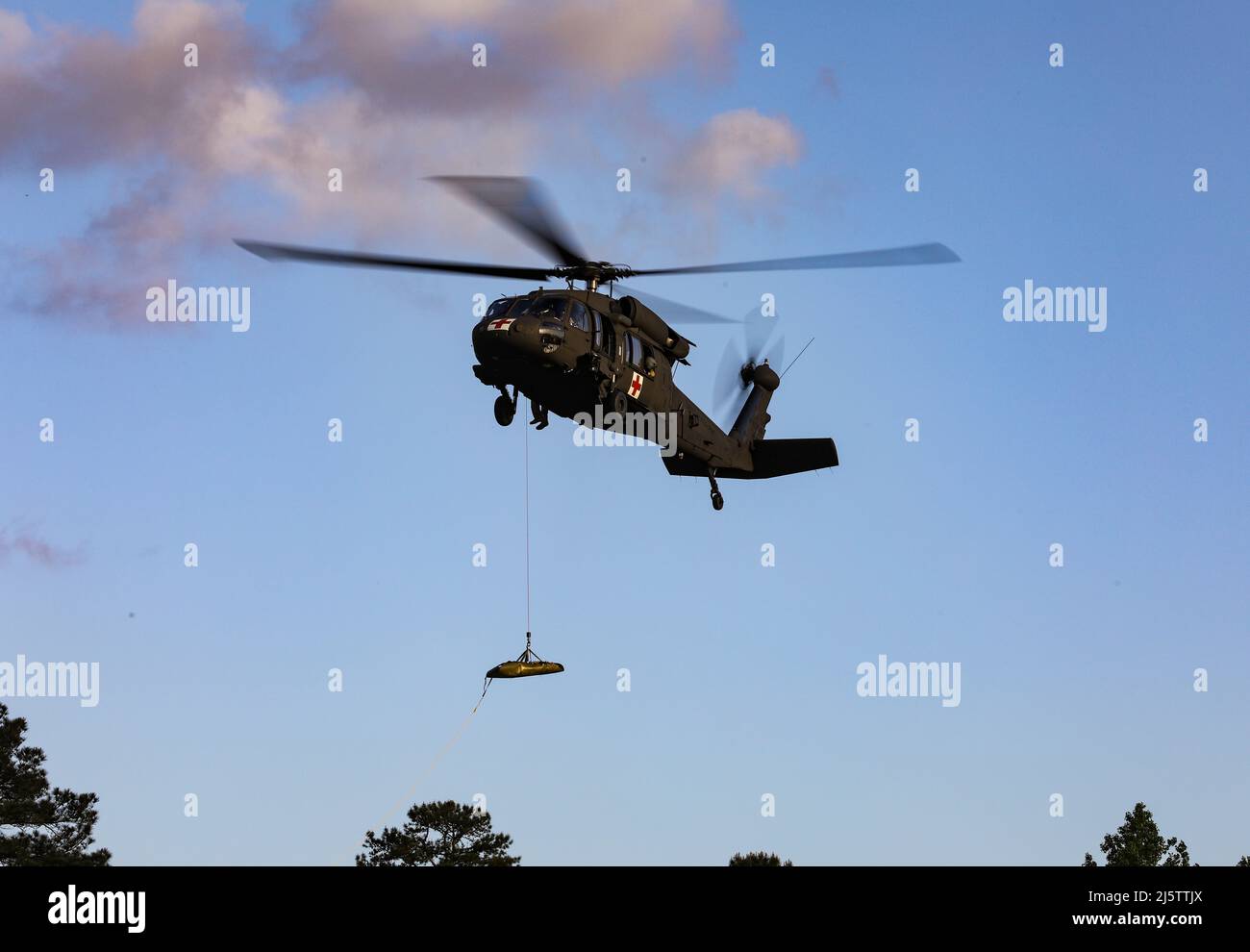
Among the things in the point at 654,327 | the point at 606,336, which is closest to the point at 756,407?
the point at 654,327

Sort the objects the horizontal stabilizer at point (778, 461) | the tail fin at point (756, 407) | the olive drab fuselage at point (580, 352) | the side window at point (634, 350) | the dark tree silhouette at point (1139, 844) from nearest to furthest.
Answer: the olive drab fuselage at point (580, 352)
the side window at point (634, 350)
the horizontal stabilizer at point (778, 461)
the tail fin at point (756, 407)
the dark tree silhouette at point (1139, 844)

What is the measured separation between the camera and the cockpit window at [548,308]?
136 feet

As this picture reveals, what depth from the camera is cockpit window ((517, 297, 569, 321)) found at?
4156cm

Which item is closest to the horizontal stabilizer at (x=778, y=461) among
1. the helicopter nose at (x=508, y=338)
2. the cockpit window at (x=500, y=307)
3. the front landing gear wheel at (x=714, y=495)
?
the front landing gear wheel at (x=714, y=495)

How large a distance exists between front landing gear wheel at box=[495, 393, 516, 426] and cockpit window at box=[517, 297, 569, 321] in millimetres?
2151

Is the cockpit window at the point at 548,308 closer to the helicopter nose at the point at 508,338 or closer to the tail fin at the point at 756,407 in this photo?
the helicopter nose at the point at 508,338

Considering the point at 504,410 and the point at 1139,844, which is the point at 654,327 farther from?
the point at 1139,844

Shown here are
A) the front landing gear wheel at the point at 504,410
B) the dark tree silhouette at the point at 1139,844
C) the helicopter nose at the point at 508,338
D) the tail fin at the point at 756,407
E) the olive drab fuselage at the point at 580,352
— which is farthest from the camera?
the dark tree silhouette at the point at 1139,844

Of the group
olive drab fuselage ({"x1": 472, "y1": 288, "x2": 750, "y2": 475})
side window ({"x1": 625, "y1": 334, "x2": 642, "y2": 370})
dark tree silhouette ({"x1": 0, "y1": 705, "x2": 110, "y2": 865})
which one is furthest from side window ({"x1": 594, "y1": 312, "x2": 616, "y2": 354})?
dark tree silhouette ({"x1": 0, "y1": 705, "x2": 110, "y2": 865})

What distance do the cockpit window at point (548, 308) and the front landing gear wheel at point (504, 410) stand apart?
215cm

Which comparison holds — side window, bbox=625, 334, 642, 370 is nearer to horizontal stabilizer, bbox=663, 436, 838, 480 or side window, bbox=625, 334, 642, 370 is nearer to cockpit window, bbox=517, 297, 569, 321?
cockpit window, bbox=517, 297, 569, 321
